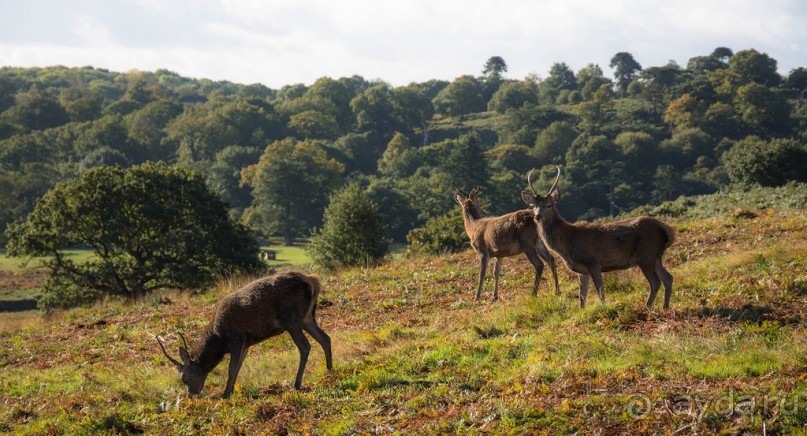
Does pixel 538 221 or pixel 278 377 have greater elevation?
pixel 538 221

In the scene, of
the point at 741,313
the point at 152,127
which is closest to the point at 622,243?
the point at 741,313

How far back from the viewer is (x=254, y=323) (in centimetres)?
1177

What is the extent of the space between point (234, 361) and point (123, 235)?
26112 millimetres

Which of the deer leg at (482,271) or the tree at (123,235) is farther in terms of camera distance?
the tree at (123,235)

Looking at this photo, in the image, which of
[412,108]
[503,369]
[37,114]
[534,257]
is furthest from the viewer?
[412,108]

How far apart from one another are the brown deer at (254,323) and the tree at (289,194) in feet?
297

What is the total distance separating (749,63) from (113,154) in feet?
423

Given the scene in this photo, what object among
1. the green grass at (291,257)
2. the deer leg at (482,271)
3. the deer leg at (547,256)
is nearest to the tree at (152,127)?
the green grass at (291,257)

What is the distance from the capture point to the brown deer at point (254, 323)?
1171cm

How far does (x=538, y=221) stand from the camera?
45.6 ft

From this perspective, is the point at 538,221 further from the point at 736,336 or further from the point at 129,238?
the point at 129,238

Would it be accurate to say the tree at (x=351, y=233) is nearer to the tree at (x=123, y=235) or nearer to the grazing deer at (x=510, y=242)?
the tree at (x=123, y=235)

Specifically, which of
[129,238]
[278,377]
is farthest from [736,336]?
[129,238]
